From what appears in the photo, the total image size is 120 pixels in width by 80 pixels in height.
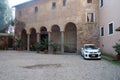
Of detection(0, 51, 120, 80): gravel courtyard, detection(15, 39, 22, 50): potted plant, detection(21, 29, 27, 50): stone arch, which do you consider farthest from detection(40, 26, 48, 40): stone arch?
detection(0, 51, 120, 80): gravel courtyard

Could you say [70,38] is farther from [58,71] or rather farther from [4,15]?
[4,15]

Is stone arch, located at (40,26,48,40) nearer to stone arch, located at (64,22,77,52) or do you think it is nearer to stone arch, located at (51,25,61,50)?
stone arch, located at (51,25,61,50)

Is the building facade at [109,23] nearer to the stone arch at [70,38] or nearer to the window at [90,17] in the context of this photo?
the window at [90,17]

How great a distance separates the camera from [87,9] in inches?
1142

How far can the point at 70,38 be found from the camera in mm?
33000

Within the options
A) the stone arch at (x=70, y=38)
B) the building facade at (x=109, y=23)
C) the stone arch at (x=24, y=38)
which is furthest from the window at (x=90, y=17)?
the stone arch at (x=24, y=38)

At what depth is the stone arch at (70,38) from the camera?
32562mm

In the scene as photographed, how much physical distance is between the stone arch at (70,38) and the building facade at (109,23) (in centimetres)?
530

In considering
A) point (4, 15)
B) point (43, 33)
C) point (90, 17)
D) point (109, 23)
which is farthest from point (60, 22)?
point (4, 15)

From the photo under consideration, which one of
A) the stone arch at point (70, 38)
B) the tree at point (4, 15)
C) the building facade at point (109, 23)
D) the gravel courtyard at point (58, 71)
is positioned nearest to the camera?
the gravel courtyard at point (58, 71)

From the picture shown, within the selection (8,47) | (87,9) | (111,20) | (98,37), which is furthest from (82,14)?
(8,47)

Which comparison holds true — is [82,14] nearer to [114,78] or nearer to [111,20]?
[111,20]

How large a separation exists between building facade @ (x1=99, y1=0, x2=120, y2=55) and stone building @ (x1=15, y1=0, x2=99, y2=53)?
1.55 metres

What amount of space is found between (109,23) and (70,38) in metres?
9.53
